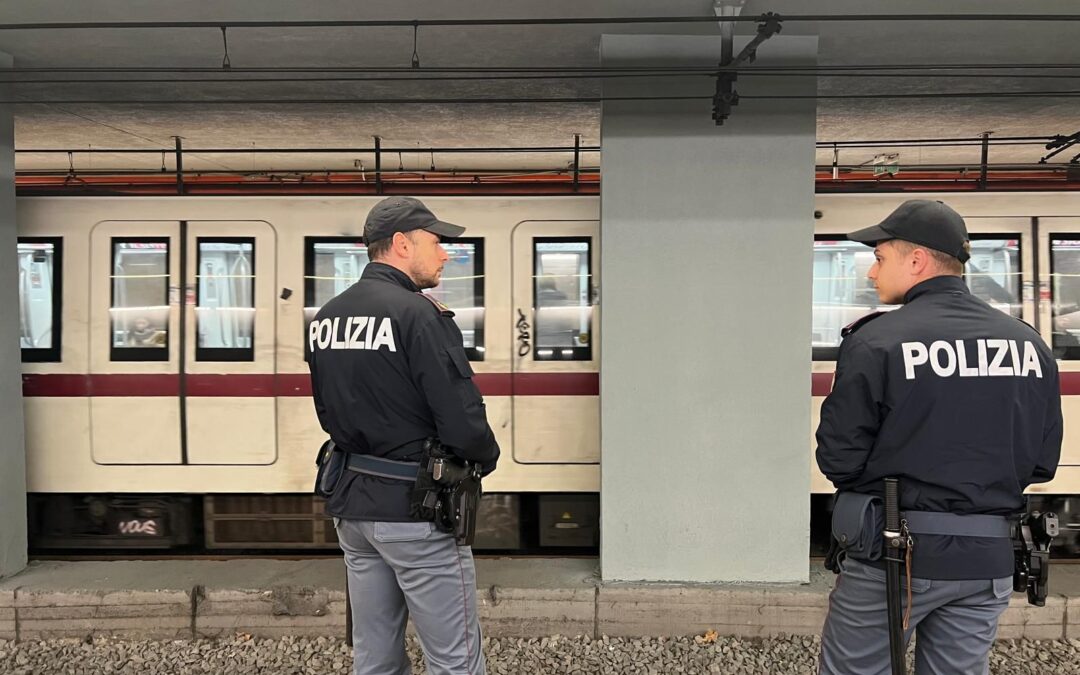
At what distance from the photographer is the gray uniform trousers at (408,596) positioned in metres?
2.27

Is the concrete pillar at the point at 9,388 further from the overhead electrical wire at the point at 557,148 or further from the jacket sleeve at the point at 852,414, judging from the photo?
the jacket sleeve at the point at 852,414

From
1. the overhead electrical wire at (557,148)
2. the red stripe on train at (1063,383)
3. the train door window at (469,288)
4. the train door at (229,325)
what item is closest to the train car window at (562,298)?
the train door window at (469,288)

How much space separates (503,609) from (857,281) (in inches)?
120

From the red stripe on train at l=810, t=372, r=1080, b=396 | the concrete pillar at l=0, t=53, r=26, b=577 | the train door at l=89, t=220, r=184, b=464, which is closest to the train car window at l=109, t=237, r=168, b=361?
the train door at l=89, t=220, r=184, b=464

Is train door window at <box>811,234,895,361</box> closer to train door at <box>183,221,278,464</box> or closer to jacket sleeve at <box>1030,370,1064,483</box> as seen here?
jacket sleeve at <box>1030,370,1064,483</box>

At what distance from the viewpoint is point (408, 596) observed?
229 cm

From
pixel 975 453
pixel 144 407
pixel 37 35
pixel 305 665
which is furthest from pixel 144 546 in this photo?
pixel 975 453

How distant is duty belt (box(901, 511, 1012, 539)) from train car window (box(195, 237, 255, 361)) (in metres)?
4.09

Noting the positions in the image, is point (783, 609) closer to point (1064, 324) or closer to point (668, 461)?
point (668, 461)

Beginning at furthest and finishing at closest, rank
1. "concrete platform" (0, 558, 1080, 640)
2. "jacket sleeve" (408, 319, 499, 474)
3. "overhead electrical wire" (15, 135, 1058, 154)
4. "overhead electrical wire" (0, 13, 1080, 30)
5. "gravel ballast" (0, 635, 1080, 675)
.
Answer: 1. "overhead electrical wire" (15, 135, 1058, 154)
2. "concrete platform" (0, 558, 1080, 640)
3. "gravel ballast" (0, 635, 1080, 675)
4. "overhead electrical wire" (0, 13, 1080, 30)
5. "jacket sleeve" (408, 319, 499, 474)

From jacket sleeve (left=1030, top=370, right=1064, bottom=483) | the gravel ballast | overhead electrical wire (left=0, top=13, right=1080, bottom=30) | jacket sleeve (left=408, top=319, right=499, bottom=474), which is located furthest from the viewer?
the gravel ballast

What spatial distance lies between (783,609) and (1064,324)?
2.77 meters

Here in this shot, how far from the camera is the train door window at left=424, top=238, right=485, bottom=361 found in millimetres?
4742

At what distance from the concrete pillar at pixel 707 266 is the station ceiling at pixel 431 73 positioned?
0.28 meters
